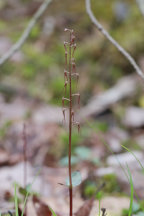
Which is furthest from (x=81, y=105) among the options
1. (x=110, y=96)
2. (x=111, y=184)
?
(x=111, y=184)

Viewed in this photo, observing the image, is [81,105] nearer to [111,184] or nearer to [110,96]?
[110,96]

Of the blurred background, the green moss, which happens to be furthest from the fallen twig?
the green moss

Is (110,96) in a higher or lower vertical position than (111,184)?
higher

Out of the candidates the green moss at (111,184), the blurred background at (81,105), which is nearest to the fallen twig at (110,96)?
the blurred background at (81,105)

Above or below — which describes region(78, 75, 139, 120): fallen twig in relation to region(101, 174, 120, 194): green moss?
above

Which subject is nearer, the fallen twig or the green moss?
the green moss

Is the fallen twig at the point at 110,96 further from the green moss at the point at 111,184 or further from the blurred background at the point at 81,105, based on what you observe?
the green moss at the point at 111,184

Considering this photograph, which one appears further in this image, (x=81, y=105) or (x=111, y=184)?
(x=81, y=105)

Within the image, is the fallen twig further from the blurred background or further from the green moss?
the green moss

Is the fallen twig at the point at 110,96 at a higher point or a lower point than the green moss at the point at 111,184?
higher

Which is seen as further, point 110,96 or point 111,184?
point 110,96
